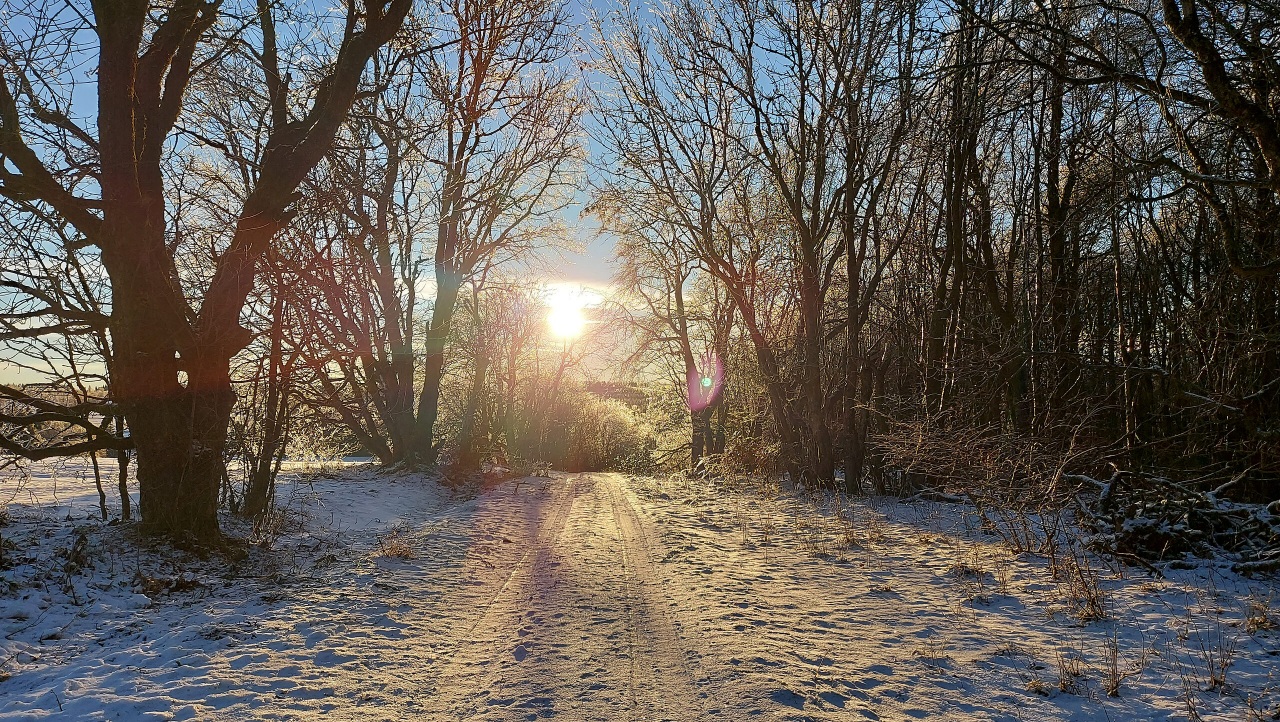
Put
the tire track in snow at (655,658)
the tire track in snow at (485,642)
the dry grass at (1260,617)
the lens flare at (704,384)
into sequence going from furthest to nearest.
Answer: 1. the lens flare at (704,384)
2. the dry grass at (1260,617)
3. the tire track in snow at (485,642)
4. the tire track in snow at (655,658)

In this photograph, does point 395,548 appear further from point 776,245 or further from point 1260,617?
point 776,245

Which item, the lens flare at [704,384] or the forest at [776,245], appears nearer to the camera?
the forest at [776,245]

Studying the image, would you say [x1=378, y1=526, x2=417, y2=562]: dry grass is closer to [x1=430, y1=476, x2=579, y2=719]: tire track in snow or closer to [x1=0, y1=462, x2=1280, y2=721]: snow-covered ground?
[x1=0, y1=462, x2=1280, y2=721]: snow-covered ground

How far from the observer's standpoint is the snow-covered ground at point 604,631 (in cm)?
386

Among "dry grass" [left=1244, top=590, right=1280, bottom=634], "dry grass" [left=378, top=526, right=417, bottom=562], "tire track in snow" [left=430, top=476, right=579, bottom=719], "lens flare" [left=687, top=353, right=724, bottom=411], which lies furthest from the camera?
"lens flare" [left=687, top=353, right=724, bottom=411]

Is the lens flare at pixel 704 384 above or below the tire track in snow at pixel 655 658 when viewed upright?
above

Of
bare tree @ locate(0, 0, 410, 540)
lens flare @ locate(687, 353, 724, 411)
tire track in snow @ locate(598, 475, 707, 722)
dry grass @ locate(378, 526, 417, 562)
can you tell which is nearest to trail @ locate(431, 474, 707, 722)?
tire track in snow @ locate(598, 475, 707, 722)

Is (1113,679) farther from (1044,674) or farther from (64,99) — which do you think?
(64,99)

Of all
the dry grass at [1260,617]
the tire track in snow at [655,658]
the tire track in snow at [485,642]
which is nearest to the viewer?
the tire track in snow at [655,658]

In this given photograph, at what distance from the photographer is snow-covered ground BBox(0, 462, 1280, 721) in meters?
3.86

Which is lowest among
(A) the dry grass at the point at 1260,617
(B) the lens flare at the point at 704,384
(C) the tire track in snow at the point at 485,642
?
(C) the tire track in snow at the point at 485,642

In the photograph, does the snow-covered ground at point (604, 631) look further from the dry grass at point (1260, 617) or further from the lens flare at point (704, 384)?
the lens flare at point (704, 384)

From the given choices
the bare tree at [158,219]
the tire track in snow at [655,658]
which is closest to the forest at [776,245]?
the bare tree at [158,219]

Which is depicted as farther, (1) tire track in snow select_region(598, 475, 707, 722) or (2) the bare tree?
(2) the bare tree
